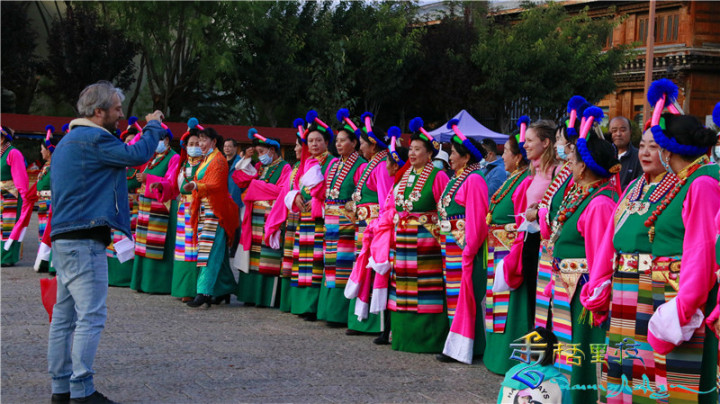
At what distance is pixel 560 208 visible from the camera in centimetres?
519

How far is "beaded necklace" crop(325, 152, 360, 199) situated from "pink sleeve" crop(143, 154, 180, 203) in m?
1.97

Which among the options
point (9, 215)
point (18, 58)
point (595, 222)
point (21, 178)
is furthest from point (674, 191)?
point (18, 58)

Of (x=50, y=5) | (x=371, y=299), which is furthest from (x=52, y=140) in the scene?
(x=50, y=5)

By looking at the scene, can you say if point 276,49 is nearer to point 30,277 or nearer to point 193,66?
point 193,66

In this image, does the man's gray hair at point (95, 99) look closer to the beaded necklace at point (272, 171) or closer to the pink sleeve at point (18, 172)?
the beaded necklace at point (272, 171)

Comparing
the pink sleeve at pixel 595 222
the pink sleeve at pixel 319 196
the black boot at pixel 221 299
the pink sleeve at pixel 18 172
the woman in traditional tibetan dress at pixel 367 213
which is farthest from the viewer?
the pink sleeve at pixel 18 172

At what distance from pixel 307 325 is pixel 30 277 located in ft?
15.6

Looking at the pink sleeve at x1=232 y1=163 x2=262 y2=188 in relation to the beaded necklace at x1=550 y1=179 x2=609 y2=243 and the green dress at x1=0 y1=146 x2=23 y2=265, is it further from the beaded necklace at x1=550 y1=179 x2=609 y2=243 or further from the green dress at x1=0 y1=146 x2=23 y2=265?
the beaded necklace at x1=550 y1=179 x2=609 y2=243

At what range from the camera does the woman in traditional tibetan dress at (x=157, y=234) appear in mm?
10547

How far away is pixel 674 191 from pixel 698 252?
370mm

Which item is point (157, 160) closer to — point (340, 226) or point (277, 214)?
point (277, 214)

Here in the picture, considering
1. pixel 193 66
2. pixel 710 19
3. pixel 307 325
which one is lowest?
pixel 307 325

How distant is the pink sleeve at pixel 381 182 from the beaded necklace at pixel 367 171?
45 mm

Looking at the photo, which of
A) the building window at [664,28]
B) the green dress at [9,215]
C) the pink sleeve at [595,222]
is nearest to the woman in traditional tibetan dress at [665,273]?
the pink sleeve at [595,222]
